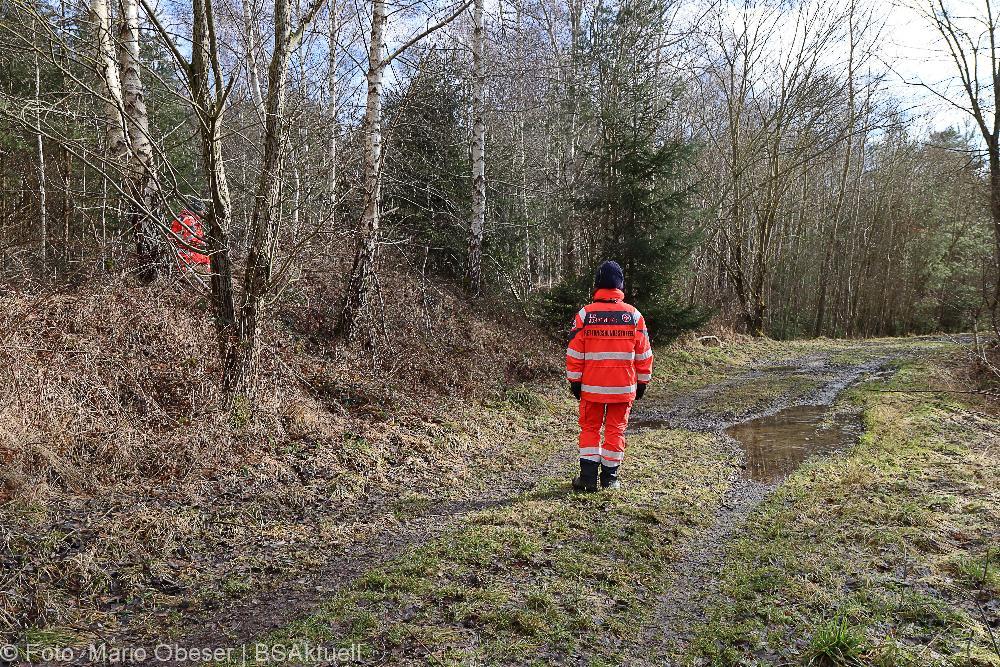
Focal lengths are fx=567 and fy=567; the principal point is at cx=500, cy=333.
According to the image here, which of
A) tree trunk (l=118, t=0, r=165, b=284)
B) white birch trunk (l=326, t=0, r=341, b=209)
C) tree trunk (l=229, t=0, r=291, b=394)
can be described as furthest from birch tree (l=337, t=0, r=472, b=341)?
tree trunk (l=118, t=0, r=165, b=284)

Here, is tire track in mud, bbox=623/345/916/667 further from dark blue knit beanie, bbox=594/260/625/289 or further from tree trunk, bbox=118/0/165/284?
tree trunk, bbox=118/0/165/284

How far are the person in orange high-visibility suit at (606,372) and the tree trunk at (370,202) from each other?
357 centimetres

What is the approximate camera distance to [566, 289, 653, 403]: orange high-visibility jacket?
5.57 metres

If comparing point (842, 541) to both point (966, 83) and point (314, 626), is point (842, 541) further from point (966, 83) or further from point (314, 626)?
point (966, 83)

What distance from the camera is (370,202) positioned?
329 inches

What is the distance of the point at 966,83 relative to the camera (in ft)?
39.0

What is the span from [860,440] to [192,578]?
25.4ft

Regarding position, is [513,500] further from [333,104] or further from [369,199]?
[333,104]

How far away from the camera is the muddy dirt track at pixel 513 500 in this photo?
10.9ft

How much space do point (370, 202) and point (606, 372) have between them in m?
4.68

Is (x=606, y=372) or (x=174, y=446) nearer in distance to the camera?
(x=174, y=446)

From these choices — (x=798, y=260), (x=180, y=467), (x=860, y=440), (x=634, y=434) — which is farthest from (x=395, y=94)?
(x=798, y=260)

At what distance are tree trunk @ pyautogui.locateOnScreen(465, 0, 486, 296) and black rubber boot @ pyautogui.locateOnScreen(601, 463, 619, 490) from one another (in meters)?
7.22

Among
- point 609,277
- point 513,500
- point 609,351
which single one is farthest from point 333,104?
point 513,500
